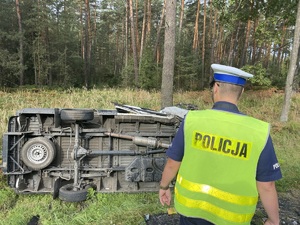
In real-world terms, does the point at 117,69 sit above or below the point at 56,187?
above

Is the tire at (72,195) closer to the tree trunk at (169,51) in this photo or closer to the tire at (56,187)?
the tire at (56,187)

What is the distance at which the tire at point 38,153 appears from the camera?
14.5ft

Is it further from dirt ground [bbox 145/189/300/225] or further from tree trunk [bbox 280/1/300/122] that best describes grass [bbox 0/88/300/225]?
tree trunk [bbox 280/1/300/122]

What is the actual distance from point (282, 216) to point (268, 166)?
2.93 metres

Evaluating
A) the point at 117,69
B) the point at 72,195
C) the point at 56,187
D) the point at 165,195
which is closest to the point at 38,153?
the point at 56,187

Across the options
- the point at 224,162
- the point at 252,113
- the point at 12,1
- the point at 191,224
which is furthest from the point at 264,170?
the point at 12,1

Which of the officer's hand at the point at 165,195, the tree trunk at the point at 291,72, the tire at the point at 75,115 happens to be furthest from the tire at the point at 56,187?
the tree trunk at the point at 291,72

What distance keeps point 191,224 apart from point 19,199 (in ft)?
11.8

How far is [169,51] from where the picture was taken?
8.33 meters

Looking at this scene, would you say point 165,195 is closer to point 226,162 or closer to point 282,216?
point 226,162

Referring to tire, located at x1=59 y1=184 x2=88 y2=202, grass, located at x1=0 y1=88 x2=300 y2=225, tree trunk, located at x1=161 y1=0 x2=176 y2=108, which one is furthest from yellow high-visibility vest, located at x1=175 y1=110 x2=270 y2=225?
tree trunk, located at x1=161 y1=0 x2=176 y2=108

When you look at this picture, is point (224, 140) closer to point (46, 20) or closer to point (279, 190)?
point (279, 190)

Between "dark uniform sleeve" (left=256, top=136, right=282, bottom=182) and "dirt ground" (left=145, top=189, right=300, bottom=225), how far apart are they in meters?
2.25

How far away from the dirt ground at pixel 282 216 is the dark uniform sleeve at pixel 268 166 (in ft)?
7.37
